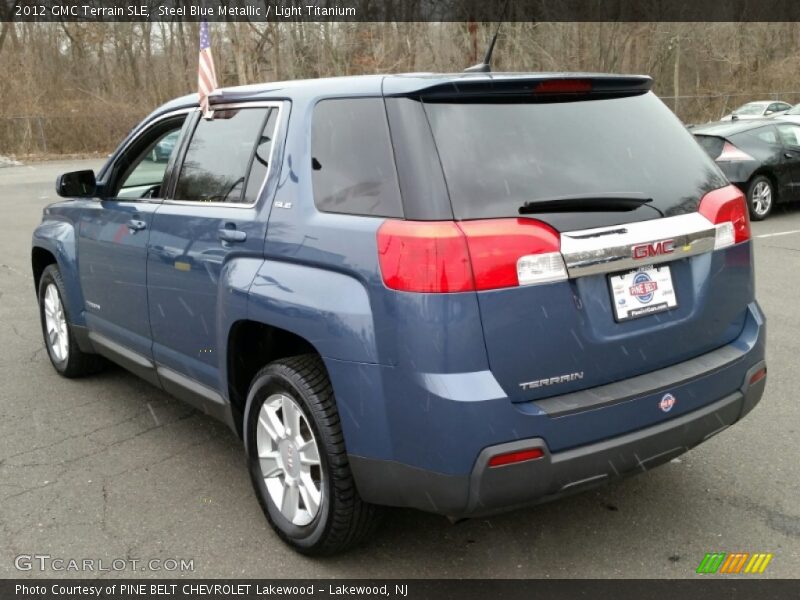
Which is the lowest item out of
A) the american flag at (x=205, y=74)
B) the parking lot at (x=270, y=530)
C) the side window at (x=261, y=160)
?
the parking lot at (x=270, y=530)

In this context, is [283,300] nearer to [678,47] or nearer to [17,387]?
[17,387]

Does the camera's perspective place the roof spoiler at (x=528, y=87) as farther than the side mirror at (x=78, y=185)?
No

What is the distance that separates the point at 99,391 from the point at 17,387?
60cm

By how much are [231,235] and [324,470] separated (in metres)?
1.08

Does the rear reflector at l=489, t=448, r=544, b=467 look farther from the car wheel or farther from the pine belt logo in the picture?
the car wheel

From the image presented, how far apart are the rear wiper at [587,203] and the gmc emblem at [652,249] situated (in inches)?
5.9

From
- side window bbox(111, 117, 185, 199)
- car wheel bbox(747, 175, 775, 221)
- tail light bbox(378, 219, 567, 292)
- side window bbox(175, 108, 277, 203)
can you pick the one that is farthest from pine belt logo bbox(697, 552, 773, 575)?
car wheel bbox(747, 175, 775, 221)

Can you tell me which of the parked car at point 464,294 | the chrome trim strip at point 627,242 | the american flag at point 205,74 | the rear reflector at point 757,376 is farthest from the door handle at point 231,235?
the rear reflector at point 757,376

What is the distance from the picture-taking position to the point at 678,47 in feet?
133

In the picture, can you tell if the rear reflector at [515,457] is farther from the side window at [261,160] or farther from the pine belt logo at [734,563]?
the side window at [261,160]

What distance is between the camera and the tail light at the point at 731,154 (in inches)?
456

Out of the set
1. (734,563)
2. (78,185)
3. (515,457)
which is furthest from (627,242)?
(78,185)

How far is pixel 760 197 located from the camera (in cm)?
1166

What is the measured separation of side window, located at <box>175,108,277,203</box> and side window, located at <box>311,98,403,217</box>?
0.40 metres
